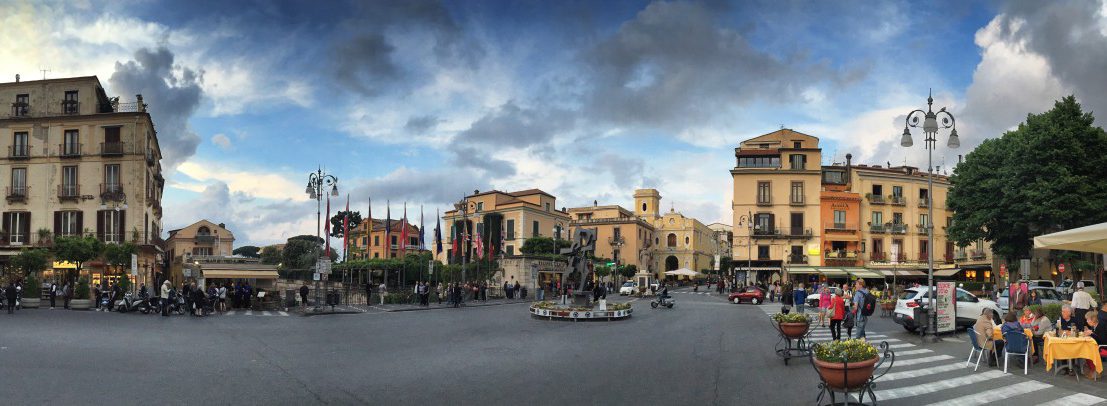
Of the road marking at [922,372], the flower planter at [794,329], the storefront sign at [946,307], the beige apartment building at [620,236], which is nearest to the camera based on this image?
the road marking at [922,372]

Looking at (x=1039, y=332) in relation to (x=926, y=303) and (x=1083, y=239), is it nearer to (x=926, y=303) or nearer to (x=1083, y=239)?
(x=1083, y=239)

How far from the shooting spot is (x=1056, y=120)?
129ft

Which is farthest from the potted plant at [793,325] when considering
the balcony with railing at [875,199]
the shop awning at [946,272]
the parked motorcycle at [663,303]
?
the balcony with railing at [875,199]

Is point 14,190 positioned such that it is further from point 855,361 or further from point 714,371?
point 855,361

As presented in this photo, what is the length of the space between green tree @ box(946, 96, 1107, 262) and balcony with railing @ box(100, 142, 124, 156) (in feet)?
174

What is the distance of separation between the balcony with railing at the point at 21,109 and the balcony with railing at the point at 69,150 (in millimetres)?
3099

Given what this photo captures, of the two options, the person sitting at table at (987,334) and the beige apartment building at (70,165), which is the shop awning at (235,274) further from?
the person sitting at table at (987,334)

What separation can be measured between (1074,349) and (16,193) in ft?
169

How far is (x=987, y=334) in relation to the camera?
13.5 metres

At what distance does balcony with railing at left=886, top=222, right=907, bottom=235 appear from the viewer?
5981 cm

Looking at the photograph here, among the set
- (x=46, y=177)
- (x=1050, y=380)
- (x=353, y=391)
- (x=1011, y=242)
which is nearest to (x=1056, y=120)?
(x=1011, y=242)

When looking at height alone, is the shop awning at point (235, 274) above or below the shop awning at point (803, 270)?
above

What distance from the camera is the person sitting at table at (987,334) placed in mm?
13492

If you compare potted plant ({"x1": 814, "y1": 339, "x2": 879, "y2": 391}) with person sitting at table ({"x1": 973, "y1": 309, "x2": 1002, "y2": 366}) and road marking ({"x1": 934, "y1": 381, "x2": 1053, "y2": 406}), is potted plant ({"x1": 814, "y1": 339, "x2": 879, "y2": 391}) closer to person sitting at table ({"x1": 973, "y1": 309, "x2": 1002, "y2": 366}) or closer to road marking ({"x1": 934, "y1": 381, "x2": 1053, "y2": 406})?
road marking ({"x1": 934, "y1": 381, "x2": 1053, "y2": 406})
